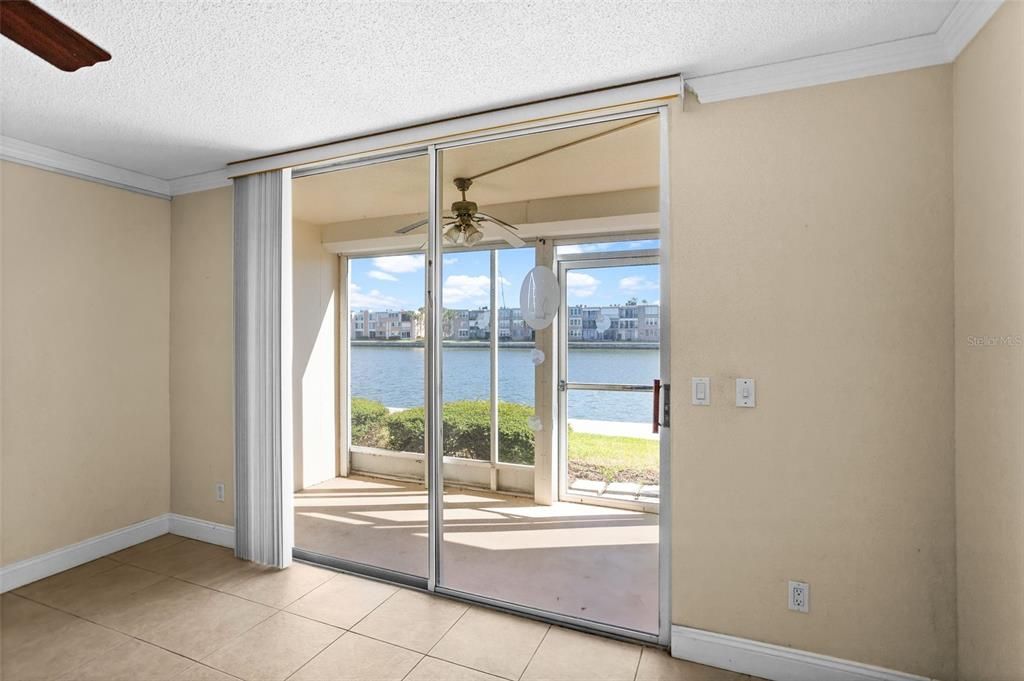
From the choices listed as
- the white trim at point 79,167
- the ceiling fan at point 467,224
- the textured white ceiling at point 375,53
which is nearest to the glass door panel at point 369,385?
the ceiling fan at point 467,224

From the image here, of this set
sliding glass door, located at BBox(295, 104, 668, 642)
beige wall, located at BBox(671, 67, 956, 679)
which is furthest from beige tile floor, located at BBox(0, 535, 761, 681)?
beige wall, located at BBox(671, 67, 956, 679)

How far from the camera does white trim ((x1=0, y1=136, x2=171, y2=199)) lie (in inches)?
110

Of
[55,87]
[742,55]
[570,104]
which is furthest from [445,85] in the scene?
[55,87]

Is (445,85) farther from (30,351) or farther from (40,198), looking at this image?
(30,351)

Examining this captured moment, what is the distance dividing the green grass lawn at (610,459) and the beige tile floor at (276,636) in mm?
905

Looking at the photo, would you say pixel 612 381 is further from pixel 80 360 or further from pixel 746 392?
pixel 80 360

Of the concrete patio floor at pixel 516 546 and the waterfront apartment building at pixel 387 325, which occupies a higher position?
the waterfront apartment building at pixel 387 325

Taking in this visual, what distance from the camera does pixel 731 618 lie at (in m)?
2.11

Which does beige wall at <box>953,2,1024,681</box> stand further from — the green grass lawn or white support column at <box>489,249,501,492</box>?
white support column at <box>489,249,501,492</box>

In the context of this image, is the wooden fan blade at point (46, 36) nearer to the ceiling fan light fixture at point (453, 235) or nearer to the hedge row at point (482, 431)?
the ceiling fan light fixture at point (453, 235)

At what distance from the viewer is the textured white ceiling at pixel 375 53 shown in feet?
5.52

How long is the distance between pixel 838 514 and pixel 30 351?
420cm

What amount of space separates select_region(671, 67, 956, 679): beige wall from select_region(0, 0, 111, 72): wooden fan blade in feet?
6.80

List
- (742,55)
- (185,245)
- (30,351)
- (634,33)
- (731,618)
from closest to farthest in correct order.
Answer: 1. (634,33)
2. (742,55)
3. (731,618)
4. (30,351)
5. (185,245)
